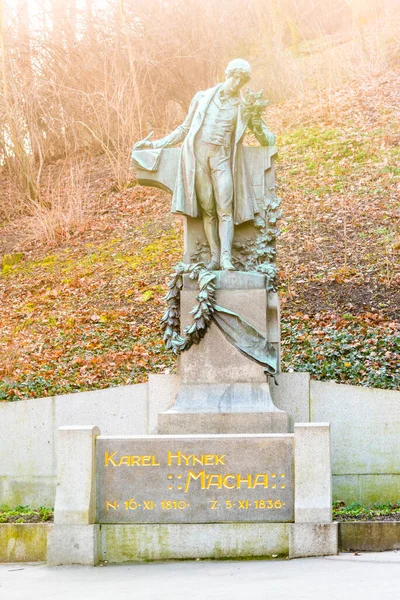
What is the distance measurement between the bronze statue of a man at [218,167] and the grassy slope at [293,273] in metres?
3.30

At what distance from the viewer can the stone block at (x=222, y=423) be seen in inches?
360

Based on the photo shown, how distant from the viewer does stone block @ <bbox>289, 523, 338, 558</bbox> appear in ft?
25.9

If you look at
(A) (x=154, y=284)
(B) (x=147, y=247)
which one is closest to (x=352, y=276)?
(A) (x=154, y=284)

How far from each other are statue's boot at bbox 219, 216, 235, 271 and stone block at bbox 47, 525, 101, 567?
338 cm

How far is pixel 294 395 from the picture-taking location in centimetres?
1038

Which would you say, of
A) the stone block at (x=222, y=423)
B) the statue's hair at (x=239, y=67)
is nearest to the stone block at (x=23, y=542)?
the stone block at (x=222, y=423)

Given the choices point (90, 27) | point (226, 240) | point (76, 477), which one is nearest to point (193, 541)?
point (76, 477)

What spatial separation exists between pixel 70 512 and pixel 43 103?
19.2 meters

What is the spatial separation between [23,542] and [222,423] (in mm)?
2280

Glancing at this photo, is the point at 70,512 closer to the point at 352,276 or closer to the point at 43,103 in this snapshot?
the point at 352,276

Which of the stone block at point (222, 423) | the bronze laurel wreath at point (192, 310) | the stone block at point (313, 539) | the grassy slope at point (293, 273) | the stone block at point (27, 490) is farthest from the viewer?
the grassy slope at point (293, 273)

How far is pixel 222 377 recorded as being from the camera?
9.59 m

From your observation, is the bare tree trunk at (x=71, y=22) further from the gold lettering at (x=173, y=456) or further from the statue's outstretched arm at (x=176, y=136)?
the gold lettering at (x=173, y=456)

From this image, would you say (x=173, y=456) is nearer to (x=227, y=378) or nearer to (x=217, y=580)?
(x=227, y=378)
